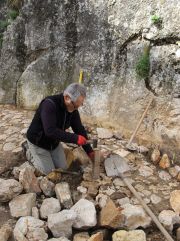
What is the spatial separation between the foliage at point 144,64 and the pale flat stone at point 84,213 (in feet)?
7.93

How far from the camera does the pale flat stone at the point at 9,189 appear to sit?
468 cm

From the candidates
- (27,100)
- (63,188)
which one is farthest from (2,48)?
(63,188)

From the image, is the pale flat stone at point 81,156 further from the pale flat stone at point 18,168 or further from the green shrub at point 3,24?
the green shrub at point 3,24

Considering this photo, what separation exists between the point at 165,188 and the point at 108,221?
1.25 meters

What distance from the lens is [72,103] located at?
180 inches

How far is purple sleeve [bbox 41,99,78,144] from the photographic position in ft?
15.0

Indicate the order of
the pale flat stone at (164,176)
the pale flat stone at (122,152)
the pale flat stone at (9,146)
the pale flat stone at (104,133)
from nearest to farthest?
the pale flat stone at (164,176), the pale flat stone at (122,152), the pale flat stone at (9,146), the pale flat stone at (104,133)

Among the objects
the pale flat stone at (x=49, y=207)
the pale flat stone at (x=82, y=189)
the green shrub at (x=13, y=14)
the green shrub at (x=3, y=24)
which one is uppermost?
the green shrub at (x=13, y=14)

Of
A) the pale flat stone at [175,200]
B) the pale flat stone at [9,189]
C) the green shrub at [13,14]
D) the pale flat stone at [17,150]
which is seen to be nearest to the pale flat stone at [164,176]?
the pale flat stone at [175,200]

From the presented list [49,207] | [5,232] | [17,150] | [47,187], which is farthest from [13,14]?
[5,232]

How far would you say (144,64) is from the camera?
5.81 metres

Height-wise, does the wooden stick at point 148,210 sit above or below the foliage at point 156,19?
below

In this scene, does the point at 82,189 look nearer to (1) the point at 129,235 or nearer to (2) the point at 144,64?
(1) the point at 129,235

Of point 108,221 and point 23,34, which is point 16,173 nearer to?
point 108,221
